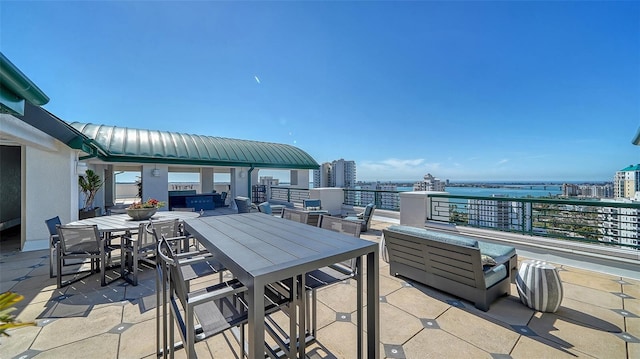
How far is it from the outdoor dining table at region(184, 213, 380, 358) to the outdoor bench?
5.14ft

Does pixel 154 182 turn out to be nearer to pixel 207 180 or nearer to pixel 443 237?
→ pixel 207 180

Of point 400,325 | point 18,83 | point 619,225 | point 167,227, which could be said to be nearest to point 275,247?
point 400,325

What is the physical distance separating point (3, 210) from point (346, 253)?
11683 millimetres

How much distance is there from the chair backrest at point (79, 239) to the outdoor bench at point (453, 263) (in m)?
4.34

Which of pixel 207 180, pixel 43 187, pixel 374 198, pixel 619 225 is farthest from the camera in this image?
pixel 207 180

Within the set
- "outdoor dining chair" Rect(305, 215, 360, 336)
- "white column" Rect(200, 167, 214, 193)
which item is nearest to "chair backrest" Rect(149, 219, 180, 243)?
"outdoor dining chair" Rect(305, 215, 360, 336)

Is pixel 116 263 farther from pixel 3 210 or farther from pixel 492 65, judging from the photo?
pixel 492 65

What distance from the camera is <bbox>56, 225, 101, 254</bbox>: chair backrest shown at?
10.4ft

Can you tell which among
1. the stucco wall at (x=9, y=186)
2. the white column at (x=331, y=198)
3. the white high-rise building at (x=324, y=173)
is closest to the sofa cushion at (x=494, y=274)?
the white column at (x=331, y=198)

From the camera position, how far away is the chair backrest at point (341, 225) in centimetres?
230

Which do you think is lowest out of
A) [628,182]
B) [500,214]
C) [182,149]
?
[500,214]

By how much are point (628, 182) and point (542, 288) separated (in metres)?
5.90

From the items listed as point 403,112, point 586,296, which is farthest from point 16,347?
point 403,112

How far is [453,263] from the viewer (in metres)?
2.80
